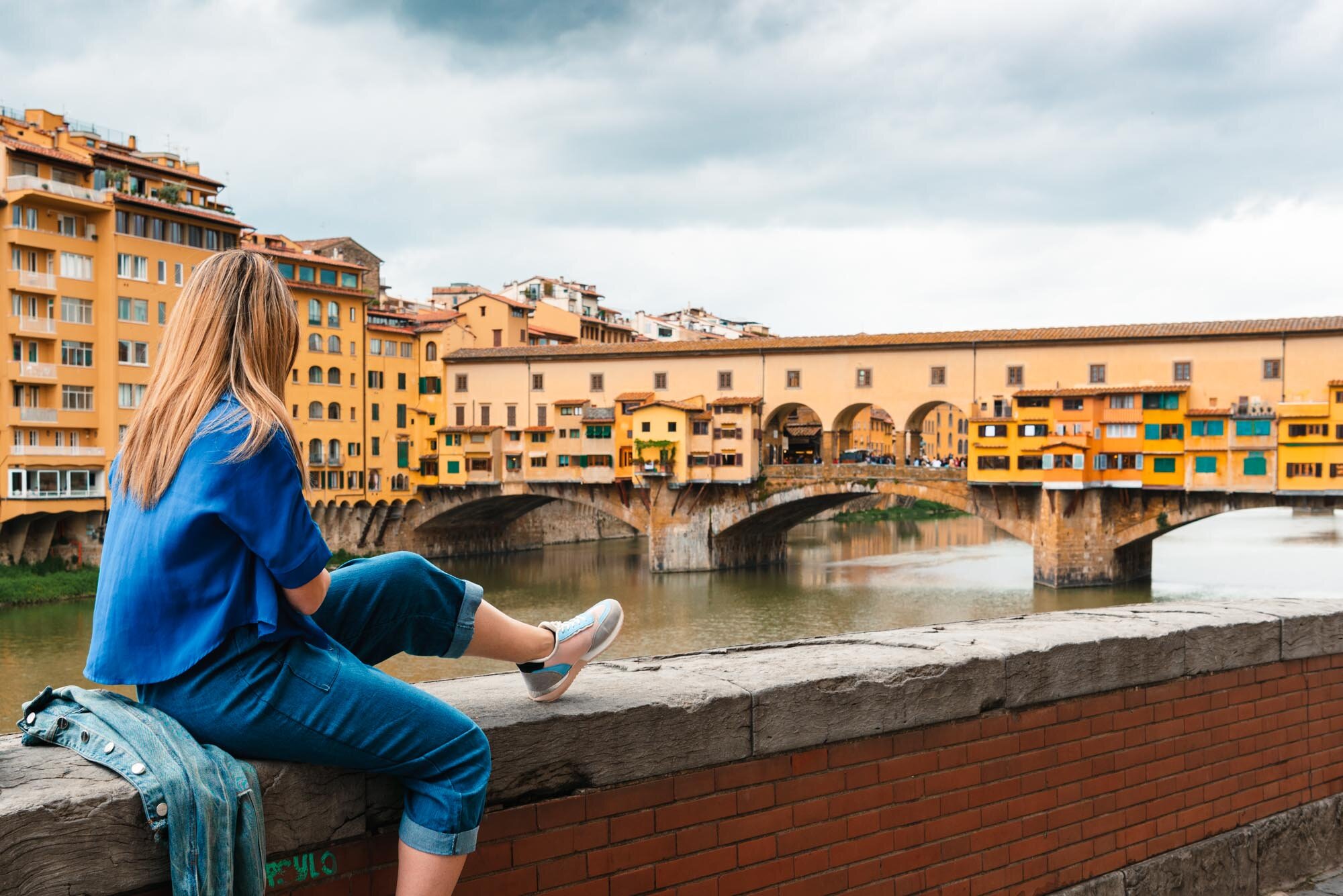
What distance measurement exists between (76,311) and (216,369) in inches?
1213

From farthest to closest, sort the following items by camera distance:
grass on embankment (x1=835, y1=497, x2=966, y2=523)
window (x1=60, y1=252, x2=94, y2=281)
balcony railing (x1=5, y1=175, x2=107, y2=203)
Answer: grass on embankment (x1=835, y1=497, x2=966, y2=523), window (x1=60, y1=252, x2=94, y2=281), balcony railing (x1=5, y1=175, x2=107, y2=203)

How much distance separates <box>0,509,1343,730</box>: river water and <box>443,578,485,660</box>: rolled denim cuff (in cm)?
1517

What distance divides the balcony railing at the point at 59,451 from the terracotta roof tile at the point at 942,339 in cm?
1379

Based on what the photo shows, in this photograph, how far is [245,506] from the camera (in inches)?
67.2

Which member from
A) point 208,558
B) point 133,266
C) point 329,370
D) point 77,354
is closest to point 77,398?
point 77,354

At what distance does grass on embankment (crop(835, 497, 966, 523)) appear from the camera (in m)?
57.8

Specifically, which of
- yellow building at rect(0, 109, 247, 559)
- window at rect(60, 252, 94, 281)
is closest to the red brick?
yellow building at rect(0, 109, 247, 559)

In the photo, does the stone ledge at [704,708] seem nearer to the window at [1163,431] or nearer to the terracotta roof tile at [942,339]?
the window at [1163,431]

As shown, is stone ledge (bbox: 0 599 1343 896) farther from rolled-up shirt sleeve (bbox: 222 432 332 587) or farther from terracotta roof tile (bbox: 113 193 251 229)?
terracotta roof tile (bbox: 113 193 251 229)

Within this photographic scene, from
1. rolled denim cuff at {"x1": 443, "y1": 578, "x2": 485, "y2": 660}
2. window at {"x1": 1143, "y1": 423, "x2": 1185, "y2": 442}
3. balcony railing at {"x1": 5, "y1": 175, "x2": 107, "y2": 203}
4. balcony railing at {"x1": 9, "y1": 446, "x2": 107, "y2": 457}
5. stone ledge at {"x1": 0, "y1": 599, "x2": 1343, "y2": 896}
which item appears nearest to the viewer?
stone ledge at {"x1": 0, "y1": 599, "x2": 1343, "y2": 896}

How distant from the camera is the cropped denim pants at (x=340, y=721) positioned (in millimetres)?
1744

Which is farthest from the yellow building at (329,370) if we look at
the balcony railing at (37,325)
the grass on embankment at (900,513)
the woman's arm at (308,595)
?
the woman's arm at (308,595)

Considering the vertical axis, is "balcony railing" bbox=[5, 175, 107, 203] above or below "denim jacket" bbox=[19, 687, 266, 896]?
above

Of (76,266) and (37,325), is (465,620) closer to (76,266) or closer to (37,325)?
(37,325)
